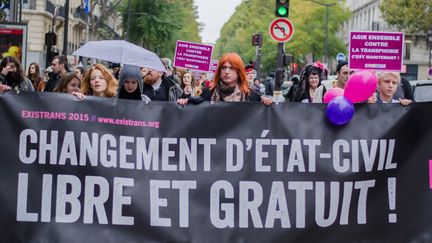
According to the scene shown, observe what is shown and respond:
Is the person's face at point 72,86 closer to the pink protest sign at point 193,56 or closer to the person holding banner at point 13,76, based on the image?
the person holding banner at point 13,76

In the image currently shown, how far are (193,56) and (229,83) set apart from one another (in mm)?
7535

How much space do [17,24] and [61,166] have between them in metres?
17.5

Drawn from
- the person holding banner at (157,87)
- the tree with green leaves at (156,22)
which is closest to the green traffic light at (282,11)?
the person holding banner at (157,87)

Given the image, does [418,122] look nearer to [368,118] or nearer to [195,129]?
[368,118]

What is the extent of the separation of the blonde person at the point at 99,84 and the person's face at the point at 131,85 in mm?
199

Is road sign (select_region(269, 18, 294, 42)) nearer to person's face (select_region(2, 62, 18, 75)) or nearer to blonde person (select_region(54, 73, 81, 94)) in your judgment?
person's face (select_region(2, 62, 18, 75))

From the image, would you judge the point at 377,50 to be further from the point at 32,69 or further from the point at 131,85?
the point at 32,69

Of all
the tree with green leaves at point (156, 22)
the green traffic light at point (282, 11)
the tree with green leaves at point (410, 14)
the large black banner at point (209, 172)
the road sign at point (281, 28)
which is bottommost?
the large black banner at point (209, 172)

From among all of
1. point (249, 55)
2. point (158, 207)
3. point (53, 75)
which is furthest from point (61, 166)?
point (249, 55)

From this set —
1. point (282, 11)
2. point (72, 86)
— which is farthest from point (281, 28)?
point (72, 86)

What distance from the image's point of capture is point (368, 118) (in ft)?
23.3

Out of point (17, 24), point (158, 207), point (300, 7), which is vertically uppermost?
point (300, 7)

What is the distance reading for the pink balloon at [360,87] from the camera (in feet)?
23.0

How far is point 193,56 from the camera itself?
49.3 ft
